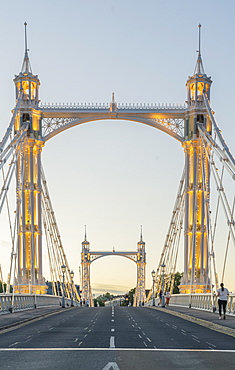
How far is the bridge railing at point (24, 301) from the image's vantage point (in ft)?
133

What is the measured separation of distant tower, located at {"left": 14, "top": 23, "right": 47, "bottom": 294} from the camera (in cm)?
5659

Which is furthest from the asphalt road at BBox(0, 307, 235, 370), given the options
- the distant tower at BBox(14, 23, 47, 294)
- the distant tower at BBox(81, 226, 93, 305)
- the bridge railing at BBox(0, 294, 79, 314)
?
the distant tower at BBox(81, 226, 93, 305)

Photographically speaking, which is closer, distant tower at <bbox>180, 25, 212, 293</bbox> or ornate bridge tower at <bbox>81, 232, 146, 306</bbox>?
distant tower at <bbox>180, 25, 212, 293</bbox>

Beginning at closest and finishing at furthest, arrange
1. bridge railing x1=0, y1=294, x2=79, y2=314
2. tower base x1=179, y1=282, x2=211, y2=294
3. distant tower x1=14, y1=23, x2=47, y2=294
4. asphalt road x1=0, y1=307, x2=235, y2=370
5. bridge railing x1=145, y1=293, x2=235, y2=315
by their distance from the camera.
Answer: asphalt road x1=0, y1=307, x2=235, y2=370 → bridge railing x1=145, y1=293, x2=235, y2=315 → bridge railing x1=0, y1=294, x2=79, y2=314 → tower base x1=179, y1=282, x2=211, y2=294 → distant tower x1=14, y1=23, x2=47, y2=294

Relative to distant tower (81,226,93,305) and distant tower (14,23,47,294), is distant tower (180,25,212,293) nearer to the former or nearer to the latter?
distant tower (14,23,47,294)

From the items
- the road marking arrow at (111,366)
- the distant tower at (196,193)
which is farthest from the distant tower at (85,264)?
the road marking arrow at (111,366)

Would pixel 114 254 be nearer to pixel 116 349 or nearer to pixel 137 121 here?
pixel 137 121

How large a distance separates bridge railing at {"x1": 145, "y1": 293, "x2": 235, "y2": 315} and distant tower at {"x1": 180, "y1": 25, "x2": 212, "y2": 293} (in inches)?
47.3

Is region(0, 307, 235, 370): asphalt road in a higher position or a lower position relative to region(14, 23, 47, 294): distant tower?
lower

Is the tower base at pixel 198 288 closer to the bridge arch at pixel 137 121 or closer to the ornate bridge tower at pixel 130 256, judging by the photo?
the bridge arch at pixel 137 121

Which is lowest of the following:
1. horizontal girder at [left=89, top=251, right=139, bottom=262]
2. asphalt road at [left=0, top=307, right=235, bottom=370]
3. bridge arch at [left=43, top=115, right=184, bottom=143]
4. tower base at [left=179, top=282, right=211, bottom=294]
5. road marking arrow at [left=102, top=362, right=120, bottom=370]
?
asphalt road at [left=0, top=307, right=235, bottom=370]

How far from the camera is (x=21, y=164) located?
56750 millimetres

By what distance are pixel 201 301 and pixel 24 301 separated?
1267 cm

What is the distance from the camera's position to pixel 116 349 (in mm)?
19078
